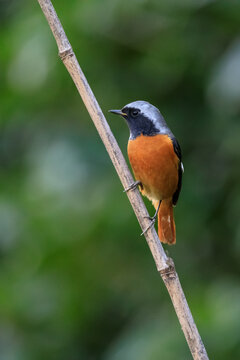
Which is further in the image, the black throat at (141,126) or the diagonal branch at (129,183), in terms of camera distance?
the black throat at (141,126)

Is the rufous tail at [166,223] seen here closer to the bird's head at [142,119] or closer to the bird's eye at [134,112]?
the bird's head at [142,119]

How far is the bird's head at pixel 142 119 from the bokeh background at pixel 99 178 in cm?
83

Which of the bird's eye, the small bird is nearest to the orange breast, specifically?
the small bird

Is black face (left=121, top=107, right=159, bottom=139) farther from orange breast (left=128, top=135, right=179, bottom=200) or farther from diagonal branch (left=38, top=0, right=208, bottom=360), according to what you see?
diagonal branch (left=38, top=0, right=208, bottom=360)

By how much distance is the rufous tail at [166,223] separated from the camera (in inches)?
140

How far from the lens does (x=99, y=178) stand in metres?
4.21

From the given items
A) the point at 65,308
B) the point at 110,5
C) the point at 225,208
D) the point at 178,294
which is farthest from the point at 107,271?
the point at 178,294

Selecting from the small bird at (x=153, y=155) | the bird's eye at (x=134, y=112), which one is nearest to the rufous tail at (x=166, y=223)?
the small bird at (x=153, y=155)

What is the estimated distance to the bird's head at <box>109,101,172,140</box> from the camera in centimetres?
296

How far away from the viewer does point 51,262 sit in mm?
4449

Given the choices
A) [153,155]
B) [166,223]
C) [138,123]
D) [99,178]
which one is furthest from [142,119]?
[99,178]

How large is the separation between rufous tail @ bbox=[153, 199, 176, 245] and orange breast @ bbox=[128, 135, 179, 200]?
0.89ft

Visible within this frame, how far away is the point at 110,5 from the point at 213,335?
2.15 meters

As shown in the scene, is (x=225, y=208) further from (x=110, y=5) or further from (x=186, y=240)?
(x=110, y=5)
